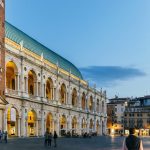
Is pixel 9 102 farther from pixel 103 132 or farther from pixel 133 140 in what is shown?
pixel 103 132

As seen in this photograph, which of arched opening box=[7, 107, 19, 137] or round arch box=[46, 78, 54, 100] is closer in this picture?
arched opening box=[7, 107, 19, 137]

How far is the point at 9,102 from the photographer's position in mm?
71500

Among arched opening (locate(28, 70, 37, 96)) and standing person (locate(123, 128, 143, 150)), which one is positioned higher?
arched opening (locate(28, 70, 37, 96))

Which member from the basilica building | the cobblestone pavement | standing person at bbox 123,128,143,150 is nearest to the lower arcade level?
the basilica building

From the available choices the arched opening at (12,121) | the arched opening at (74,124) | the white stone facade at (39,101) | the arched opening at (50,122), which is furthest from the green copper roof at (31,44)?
the arched opening at (74,124)

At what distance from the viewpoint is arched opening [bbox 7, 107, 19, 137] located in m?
73.1

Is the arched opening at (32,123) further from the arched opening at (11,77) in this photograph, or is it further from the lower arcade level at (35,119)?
the arched opening at (11,77)

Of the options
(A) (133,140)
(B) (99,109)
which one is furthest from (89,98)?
(A) (133,140)

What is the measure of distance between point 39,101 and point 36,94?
5.15ft

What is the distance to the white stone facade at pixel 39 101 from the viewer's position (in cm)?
7419

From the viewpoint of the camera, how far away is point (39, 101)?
Result: 85.5m

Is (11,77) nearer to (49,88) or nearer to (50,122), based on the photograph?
(49,88)

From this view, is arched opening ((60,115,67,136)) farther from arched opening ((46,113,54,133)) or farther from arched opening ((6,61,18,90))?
arched opening ((6,61,18,90))

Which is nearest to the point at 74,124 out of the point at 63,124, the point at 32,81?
the point at 63,124
